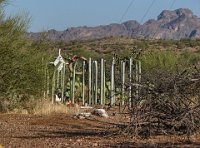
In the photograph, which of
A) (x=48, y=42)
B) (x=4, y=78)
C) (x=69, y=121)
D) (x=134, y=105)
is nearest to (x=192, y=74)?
(x=134, y=105)

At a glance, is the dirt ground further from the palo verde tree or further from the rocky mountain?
the rocky mountain

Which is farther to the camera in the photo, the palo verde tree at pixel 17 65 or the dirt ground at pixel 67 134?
the palo verde tree at pixel 17 65

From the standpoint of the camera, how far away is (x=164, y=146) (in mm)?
11844

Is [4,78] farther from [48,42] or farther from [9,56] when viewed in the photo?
[48,42]

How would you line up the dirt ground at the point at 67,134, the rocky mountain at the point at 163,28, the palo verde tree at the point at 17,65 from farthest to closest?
1. the rocky mountain at the point at 163,28
2. the palo verde tree at the point at 17,65
3. the dirt ground at the point at 67,134

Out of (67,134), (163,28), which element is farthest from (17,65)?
(163,28)

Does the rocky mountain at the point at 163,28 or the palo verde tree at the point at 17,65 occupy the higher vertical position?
the rocky mountain at the point at 163,28

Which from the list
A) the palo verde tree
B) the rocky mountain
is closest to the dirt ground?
the palo verde tree

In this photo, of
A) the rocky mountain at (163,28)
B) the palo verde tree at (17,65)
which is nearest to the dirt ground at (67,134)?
the palo verde tree at (17,65)

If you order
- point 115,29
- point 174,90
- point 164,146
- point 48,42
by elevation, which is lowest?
point 164,146

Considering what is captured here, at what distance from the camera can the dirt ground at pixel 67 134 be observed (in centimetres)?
1253

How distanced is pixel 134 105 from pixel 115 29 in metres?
143

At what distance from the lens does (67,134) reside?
1468 centimetres

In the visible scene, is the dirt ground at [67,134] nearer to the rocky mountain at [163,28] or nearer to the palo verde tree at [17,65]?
the palo verde tree at [17,65]
